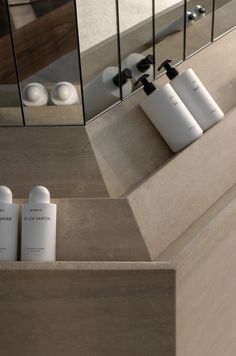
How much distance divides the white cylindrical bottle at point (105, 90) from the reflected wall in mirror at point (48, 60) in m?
0.03

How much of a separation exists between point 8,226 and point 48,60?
307 mm

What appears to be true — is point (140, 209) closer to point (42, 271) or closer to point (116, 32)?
point (42, 271)

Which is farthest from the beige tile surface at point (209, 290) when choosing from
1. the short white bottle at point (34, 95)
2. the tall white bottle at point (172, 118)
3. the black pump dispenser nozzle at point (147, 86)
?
the short white bottle at point (34, 95)

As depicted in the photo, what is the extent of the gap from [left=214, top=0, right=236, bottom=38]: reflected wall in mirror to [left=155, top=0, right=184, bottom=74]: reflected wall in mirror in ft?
0.40

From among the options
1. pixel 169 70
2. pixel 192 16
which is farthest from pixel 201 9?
pixel 169 70

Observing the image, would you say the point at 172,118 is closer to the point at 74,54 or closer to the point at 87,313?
the point at 74,54

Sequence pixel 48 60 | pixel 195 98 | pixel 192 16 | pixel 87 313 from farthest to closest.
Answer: pixel 192 16, pixel 195 98, pixel 48 60, pixel 87 313

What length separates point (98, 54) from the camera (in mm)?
1118

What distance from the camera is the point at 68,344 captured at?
39.5 inches

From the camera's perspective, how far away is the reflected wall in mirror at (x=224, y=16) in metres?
1.36

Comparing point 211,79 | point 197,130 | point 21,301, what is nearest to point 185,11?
point 211,79

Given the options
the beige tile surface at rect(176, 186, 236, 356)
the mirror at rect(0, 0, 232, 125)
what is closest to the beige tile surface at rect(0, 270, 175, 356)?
the beige tile surface at rect(176, 186, 236, 356)

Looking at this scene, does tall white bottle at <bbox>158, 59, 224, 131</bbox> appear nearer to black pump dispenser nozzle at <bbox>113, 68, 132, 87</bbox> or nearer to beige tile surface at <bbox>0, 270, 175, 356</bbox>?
black pump dispenser nozzle at <bbox>113, 68, 132, 87</bbox>

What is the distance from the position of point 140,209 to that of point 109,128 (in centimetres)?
17
